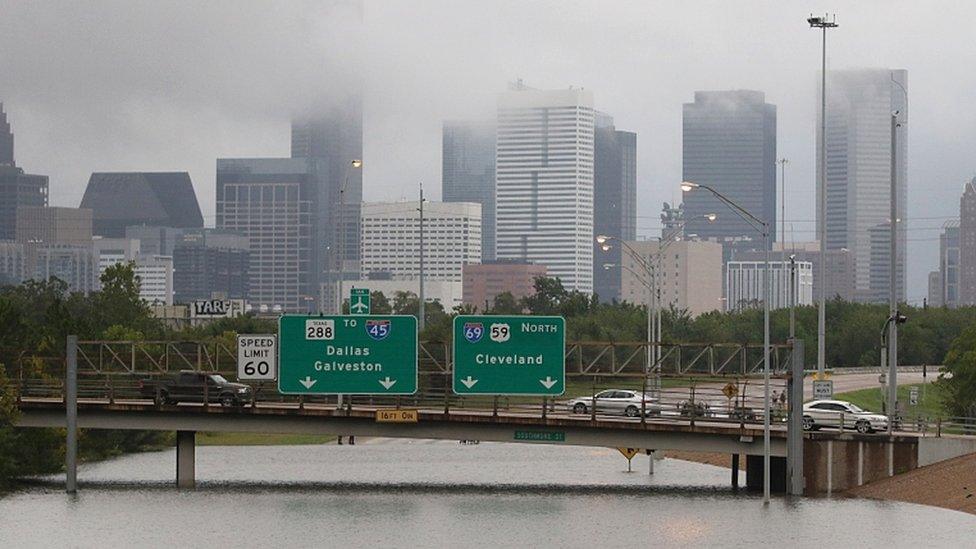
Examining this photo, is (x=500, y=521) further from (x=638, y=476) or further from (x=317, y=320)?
(x=638, y=476)

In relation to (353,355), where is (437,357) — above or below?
below

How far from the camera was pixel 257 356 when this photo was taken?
79250 mm

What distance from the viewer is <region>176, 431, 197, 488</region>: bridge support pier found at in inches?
3201

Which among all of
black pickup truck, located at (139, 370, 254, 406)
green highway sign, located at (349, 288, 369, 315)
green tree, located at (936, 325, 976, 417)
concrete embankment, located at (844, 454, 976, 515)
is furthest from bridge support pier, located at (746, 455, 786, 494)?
green tree, located at (936, 325, 976, 417)

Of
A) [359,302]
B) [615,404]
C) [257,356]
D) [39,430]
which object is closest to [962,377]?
[615,404]

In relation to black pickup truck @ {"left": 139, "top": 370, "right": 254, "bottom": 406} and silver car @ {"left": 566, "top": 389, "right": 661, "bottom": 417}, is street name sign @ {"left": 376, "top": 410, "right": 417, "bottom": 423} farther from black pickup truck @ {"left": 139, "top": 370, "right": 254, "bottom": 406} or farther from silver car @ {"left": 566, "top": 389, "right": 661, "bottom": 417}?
silver car @ {"left": 566, "top": 389, "right": 661, "bottom": 417}

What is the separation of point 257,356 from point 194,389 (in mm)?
9369

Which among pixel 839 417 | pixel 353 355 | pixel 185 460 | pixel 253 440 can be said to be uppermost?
pixel 353 355

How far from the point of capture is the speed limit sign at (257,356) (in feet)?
259

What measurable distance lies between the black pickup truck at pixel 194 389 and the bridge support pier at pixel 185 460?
2.12 m

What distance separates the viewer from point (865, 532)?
64.0 meters

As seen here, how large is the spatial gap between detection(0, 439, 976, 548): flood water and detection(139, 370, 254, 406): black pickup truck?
12.1 ft

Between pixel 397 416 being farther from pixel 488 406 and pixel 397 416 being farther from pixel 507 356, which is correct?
pixel 488 406

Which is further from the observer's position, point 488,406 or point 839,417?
point 488,406
